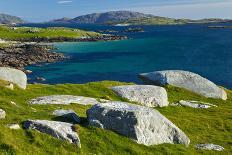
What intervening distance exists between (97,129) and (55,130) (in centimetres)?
379

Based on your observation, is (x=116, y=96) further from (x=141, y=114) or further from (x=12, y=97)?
(x=141, y=114)

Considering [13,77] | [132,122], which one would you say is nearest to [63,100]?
[13,77]

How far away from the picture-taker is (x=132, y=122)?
31.7 metres

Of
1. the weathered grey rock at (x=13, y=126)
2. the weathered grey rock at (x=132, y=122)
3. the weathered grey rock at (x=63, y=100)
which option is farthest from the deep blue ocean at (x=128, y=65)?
the weathered grey rock at (x=13, y=126)

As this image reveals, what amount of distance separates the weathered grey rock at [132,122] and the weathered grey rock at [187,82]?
31569mm

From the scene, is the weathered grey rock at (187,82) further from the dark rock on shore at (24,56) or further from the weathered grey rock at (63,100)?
the dark rock on shore at (24,56)

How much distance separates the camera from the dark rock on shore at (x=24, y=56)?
13794 centimetres

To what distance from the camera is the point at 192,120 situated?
47.2m

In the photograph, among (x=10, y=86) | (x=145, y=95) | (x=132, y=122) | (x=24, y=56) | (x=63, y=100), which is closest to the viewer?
(x=132, y=122)

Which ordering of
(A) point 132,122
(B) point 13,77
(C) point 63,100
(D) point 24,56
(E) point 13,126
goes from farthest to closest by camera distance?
1. (D) point 24,56
2. (B) point 13,77
3. (C) point 63,100
4. (A) point 132,122
5. (E) point 13,126

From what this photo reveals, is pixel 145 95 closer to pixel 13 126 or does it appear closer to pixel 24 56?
pixel 13 126

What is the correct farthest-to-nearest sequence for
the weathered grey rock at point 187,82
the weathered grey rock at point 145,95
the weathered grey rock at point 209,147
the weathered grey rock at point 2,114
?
the weathered grey rock at point 187,82, the weathered grey rock at point 145,95, the weathered grey rock at point 209,147, the weathered grey rock at point 2,114

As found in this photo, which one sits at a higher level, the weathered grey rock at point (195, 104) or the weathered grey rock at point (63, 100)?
the weathered grey rock at point (63, 100)

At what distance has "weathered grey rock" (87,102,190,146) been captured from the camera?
3166cm
